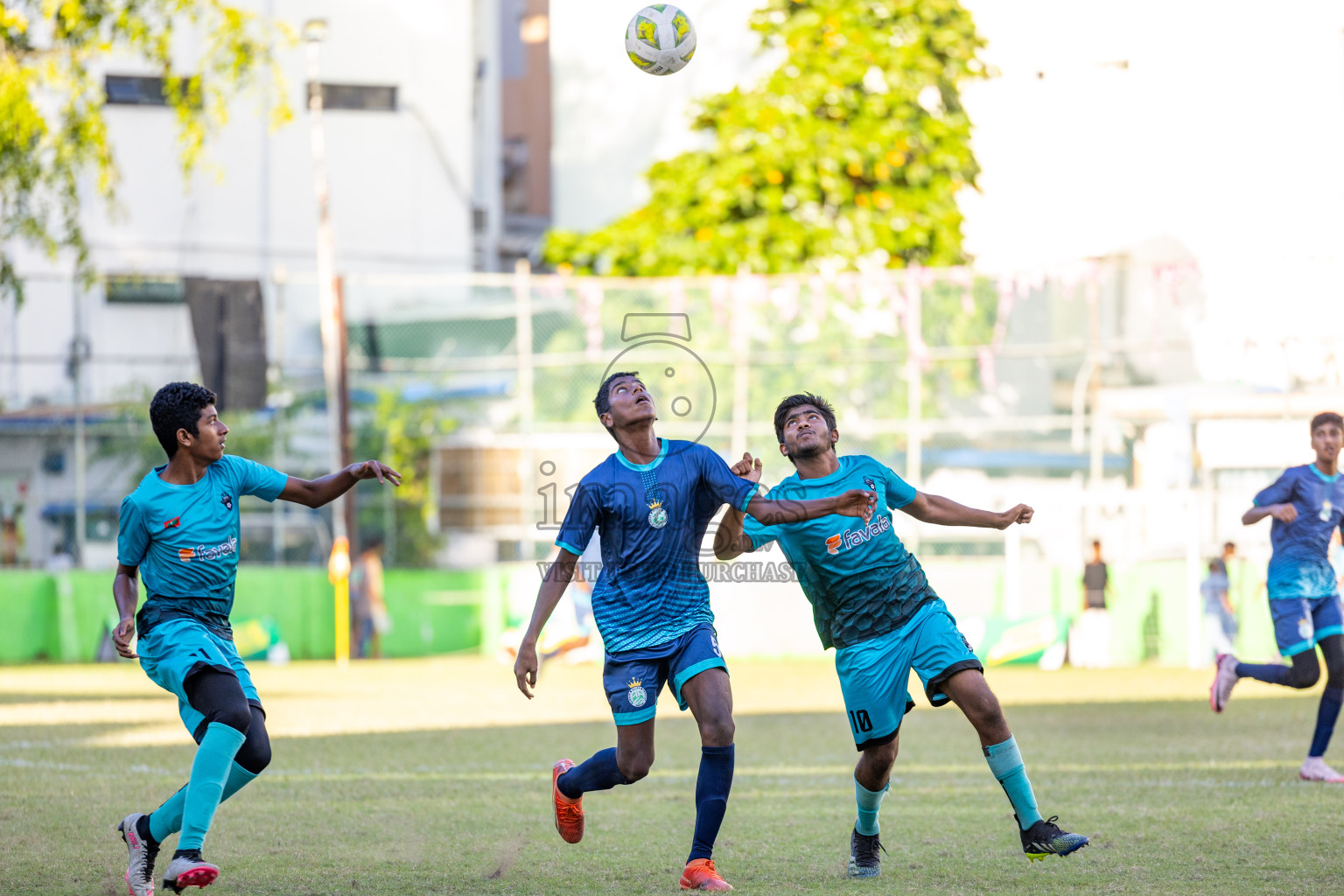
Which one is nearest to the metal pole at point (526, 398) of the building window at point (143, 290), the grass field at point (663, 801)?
the building window at point (143, 290)

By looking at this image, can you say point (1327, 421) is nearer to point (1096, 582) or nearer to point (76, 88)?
point (1096, 582)

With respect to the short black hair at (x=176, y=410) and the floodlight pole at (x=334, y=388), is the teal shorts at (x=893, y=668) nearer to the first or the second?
the short black hair at (x=176, y=410)

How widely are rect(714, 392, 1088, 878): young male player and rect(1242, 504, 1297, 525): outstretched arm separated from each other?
10.2 ft

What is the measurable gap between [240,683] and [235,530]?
64cm

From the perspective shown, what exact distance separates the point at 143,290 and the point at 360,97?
9.28 metres

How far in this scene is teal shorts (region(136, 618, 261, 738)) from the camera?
20.6 feet

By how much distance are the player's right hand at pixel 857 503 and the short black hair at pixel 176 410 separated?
2.51 metres

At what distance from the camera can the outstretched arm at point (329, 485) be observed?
663 cm

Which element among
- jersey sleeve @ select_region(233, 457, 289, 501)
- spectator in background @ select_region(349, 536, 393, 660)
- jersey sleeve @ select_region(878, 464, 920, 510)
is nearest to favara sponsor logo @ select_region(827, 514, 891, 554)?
jersey sleeve @ select_region(878, 464, 920, 510)

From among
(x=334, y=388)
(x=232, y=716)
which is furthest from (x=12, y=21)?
(x=232, y=716)

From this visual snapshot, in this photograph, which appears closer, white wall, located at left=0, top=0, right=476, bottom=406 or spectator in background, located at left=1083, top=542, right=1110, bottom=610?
spectator in background, located at left=1083, top=542, right=1110, bottom=610

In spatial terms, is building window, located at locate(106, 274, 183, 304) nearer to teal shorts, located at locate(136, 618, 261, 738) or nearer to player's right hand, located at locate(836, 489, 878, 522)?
teal shorts, located at locate(136, 618, 261, 738)

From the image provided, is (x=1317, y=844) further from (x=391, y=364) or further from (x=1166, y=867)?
(x=391, y=364)

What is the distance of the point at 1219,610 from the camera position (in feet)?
66.3
